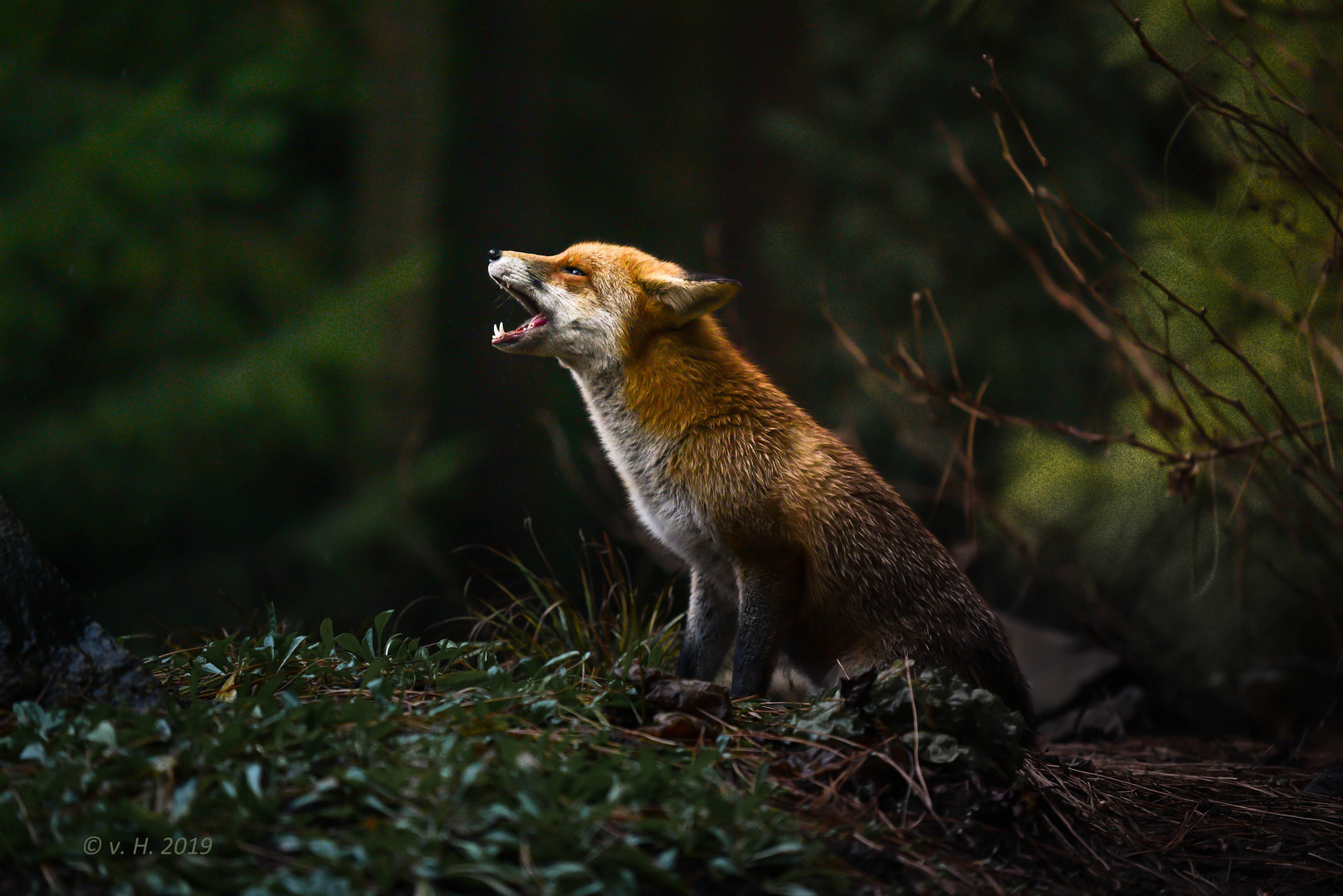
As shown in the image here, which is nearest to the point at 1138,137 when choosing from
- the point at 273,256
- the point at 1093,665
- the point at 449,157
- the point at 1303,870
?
the point at 1093,665

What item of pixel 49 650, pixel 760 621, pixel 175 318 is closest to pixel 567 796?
pixel 760 621

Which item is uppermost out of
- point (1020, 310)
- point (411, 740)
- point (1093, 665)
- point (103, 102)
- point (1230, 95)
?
point (1230, 95)

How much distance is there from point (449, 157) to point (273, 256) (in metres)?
2.10

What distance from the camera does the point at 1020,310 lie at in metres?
9.27

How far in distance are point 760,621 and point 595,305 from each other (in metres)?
1.39

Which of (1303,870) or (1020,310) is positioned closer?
(1303,870)

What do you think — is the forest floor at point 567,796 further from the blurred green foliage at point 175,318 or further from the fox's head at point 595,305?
the blurred green foliage at point 175,318

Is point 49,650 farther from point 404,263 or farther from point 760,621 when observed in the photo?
point 404,263

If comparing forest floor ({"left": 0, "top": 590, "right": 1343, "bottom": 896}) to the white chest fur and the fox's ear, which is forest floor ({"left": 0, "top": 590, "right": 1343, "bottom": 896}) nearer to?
the white chest fur

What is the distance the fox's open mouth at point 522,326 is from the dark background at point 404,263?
3.38 meters

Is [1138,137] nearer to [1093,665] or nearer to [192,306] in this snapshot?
[1093,665]

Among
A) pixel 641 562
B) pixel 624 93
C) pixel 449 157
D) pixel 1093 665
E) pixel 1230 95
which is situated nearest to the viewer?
pixel 641 562

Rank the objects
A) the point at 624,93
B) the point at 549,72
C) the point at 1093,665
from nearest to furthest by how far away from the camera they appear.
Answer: the point at 1093,665
the point at 549,72
the point at 624,93

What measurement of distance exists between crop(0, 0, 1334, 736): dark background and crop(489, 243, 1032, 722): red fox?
339 cm
